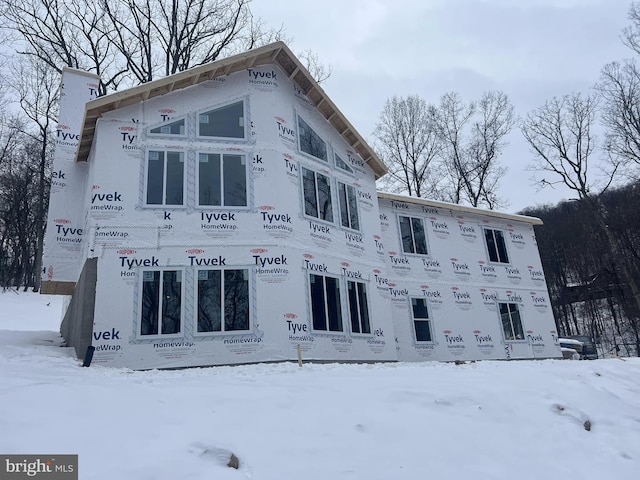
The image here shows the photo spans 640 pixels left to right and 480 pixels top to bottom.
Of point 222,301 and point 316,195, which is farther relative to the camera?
point 316,195

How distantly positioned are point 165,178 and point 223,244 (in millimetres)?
2339

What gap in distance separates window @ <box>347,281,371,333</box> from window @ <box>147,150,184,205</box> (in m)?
5.43

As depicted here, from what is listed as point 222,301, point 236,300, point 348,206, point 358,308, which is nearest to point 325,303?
point 358,308

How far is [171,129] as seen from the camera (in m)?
11.9

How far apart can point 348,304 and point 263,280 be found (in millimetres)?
2794

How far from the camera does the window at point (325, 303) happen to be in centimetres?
1162

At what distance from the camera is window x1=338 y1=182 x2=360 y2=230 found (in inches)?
540

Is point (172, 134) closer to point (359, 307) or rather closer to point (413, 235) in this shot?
point (359, 307)

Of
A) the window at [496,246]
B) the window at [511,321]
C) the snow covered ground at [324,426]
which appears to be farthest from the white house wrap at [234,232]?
the window at [496,246]

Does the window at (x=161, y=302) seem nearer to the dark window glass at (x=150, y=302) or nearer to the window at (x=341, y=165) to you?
the dark window glass at (x=150, y=302)

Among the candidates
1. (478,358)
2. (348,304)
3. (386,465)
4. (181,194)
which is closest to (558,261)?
(478,358)

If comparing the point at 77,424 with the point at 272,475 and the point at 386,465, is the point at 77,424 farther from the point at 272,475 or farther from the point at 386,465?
the point at 386,465

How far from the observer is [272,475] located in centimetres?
397
